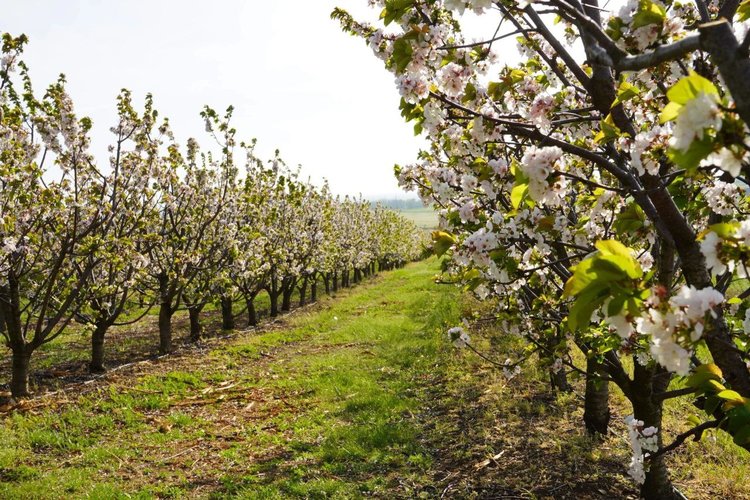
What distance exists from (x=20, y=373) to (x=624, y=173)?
1026 cm

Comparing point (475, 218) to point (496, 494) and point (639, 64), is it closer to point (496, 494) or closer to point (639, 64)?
point (639, 64)

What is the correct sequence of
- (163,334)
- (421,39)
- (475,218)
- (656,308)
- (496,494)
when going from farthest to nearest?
(163,334)
(496,494)
(475,218)
(421,39)
(656,308)

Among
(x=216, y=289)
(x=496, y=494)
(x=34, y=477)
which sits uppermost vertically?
(x=216, y=289)

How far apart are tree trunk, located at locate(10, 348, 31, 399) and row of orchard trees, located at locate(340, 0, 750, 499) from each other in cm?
799

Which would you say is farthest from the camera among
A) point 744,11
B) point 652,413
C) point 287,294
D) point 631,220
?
point 287,294

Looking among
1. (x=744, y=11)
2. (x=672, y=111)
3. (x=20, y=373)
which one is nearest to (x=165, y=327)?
(x=20, y=373)

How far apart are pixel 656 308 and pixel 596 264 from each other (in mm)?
254

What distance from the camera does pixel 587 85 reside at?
2838 mm

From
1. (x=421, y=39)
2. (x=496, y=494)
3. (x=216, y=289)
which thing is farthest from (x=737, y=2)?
(x=216, y=289)

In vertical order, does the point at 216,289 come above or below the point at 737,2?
below

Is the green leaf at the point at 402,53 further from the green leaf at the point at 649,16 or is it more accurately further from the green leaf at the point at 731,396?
the green leaf at the point at 731,396

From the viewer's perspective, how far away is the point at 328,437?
754cm

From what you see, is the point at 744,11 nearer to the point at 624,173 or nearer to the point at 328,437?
the point at 624,173

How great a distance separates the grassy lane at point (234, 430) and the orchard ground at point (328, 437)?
3 cm
